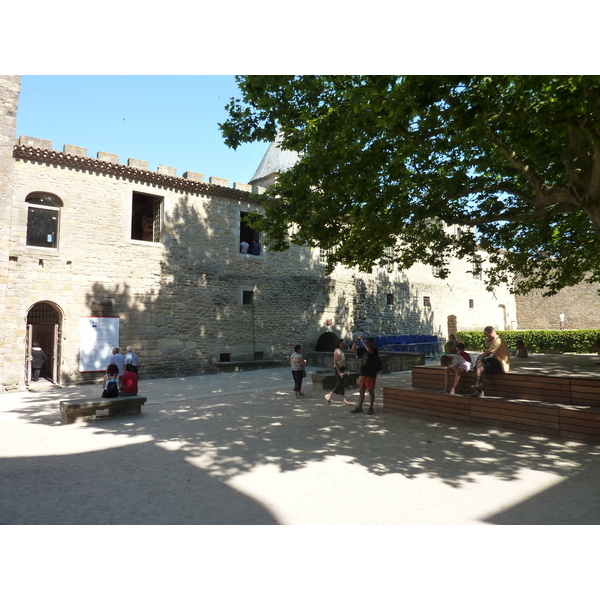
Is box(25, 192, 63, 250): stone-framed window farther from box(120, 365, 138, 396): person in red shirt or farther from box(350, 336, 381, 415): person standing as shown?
box(350, 336, 381, 415): person standing

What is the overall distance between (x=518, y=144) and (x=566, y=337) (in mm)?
19820

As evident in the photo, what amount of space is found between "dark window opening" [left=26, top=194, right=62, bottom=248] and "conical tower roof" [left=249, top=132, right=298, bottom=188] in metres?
10.7

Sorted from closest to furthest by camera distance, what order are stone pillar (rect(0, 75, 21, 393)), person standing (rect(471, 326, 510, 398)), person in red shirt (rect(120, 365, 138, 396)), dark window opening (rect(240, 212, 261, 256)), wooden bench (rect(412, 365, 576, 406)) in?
1. wooden bench (rect(412, 365, 576, 406))
2. person standing (rect(471, 326, 510, 398))
3. person in red shirt (rect(120, 365, 138, 396))
4. stone pillar (rect(0, 75, 21, 393))
5. dark window opening (rect(240, 212, 261, 256))

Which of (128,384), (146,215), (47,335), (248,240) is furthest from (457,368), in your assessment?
(146,215)

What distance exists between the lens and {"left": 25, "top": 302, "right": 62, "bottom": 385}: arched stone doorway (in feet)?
39.5

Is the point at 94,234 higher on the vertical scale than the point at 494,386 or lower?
higher

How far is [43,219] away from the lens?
12180 mm

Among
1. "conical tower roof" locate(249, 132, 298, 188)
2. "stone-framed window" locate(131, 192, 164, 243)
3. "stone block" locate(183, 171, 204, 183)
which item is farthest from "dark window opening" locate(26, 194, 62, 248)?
"conical tower roof" locate(249, 132, 298, 188)

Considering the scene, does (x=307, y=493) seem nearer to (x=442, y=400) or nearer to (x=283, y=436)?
(x=283, y=436)

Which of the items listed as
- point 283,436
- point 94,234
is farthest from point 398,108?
point 94,234

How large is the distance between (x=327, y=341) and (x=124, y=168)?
11.3m

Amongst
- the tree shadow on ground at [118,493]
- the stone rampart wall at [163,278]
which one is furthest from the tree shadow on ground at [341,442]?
the stone rampart wall at [163,278]

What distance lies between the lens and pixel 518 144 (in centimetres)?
586

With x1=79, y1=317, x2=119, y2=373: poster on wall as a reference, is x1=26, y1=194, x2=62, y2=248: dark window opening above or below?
above
